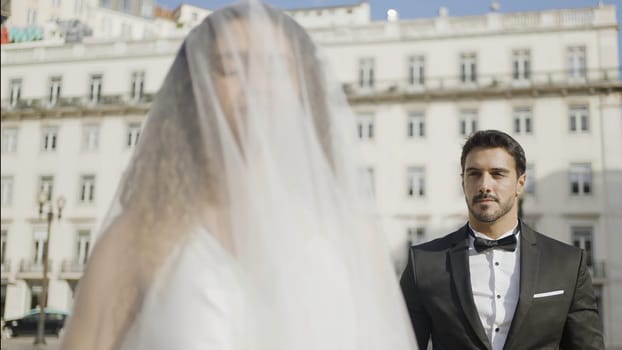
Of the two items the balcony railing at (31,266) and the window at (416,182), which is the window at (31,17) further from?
the window at (416,182)

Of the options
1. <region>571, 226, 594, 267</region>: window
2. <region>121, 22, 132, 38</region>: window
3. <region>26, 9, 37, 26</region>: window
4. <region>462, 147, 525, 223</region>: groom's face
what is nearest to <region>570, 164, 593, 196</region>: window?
<region>571, 226, 594, 267</region>: window

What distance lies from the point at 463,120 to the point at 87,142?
759 inches

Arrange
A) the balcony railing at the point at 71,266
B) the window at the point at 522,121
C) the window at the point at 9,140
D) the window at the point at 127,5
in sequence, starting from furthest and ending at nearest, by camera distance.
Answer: the window at the point at 127,5, the window at the point at 9,140, the balcony railing at the point at 71,266, the window at the point at 522,121

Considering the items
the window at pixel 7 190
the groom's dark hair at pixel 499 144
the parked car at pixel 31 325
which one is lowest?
the parked car at pixel 31 325

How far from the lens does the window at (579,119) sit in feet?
98.0

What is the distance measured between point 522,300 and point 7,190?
37.1 meters

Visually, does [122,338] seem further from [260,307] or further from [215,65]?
[215,65]

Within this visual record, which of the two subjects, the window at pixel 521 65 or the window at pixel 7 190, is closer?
the window at pixel 521 65

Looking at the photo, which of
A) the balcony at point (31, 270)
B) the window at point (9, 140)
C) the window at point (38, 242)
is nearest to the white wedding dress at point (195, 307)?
the balcony at point (31, 270)

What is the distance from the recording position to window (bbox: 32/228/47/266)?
1346 inches

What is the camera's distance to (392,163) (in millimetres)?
31406

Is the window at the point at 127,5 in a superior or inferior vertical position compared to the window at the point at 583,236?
superior

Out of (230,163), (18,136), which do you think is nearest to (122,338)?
(230,163)

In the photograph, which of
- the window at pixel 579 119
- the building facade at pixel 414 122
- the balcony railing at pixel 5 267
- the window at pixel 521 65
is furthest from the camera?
the balcony railing at pixel 5 267
